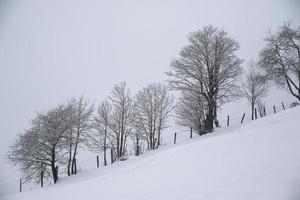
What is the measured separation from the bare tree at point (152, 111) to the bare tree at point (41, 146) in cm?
1168

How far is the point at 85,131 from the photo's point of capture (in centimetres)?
2852

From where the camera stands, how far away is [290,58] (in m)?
24.0

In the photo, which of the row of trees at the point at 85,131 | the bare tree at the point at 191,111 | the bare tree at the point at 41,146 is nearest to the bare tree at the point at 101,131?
the row of trees at the point at 85,131

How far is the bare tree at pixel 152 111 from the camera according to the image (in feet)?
102

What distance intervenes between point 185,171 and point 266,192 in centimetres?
374

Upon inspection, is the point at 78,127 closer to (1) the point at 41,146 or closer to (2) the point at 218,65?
(1) the point at 41,146

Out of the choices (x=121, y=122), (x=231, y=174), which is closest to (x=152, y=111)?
(x=121, y=122)

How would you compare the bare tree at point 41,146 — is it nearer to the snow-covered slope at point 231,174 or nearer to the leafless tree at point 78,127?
the leafless tree at point 78,127

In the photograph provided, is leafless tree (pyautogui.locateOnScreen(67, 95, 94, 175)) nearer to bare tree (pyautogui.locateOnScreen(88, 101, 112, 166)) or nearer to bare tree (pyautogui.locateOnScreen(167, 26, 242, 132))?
bare tree (pyautogui.locateOnScreen(88, 101, 112, 166))

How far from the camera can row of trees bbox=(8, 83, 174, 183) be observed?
22.3 metres

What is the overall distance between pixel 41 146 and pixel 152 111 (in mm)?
16986

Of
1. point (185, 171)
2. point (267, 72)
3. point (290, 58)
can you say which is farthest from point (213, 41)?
point (185, 171)

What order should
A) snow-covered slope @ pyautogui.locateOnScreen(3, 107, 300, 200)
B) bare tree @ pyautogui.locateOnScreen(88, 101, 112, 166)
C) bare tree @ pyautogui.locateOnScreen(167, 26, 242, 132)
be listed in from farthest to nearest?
bare tree @ pyautogui.locateOnScreen(88, 101, 112, 166) < bare tree @ pyautogui.locateOnScreen(167, 26, 242, 132) < snow-covered slope @ pyautogui.locateOnScreen(3, 107, 300, 200)

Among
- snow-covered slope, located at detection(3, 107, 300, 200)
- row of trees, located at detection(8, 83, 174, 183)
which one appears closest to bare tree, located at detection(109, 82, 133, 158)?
row of trees, located at detection(8, 83, 174, 183)
